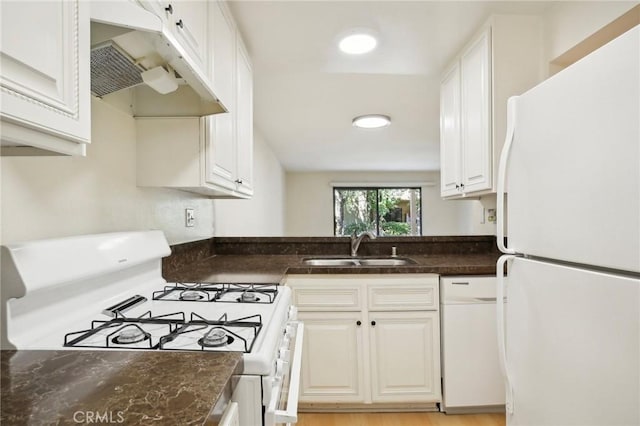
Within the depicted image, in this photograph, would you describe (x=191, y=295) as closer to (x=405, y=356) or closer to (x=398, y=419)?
(x=405, y=356)

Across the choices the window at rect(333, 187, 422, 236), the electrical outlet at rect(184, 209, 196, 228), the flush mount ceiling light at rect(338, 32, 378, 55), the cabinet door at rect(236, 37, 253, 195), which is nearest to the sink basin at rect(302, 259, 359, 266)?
the cabinet door at rect(236, 37, 253, 195)

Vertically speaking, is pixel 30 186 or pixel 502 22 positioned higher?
pixel 502 22

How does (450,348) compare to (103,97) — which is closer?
(103,97)

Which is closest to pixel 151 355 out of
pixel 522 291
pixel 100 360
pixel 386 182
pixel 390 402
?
pixel 100 360

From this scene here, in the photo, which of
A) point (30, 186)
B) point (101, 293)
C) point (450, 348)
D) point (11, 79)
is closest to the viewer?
point (11, 79)

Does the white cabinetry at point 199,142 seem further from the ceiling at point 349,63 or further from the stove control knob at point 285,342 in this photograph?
the stove control knob at point 285,342

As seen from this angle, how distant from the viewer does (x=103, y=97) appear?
1204mm

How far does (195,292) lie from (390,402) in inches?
51.5

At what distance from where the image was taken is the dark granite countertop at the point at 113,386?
0.51 metres

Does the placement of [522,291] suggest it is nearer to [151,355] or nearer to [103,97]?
[151,355]

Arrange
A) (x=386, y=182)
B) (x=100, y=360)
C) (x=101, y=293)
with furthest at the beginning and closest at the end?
(x=386, y=182) → (x=101, y=293) → (x=100, y=360)

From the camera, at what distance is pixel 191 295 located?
123 cm
